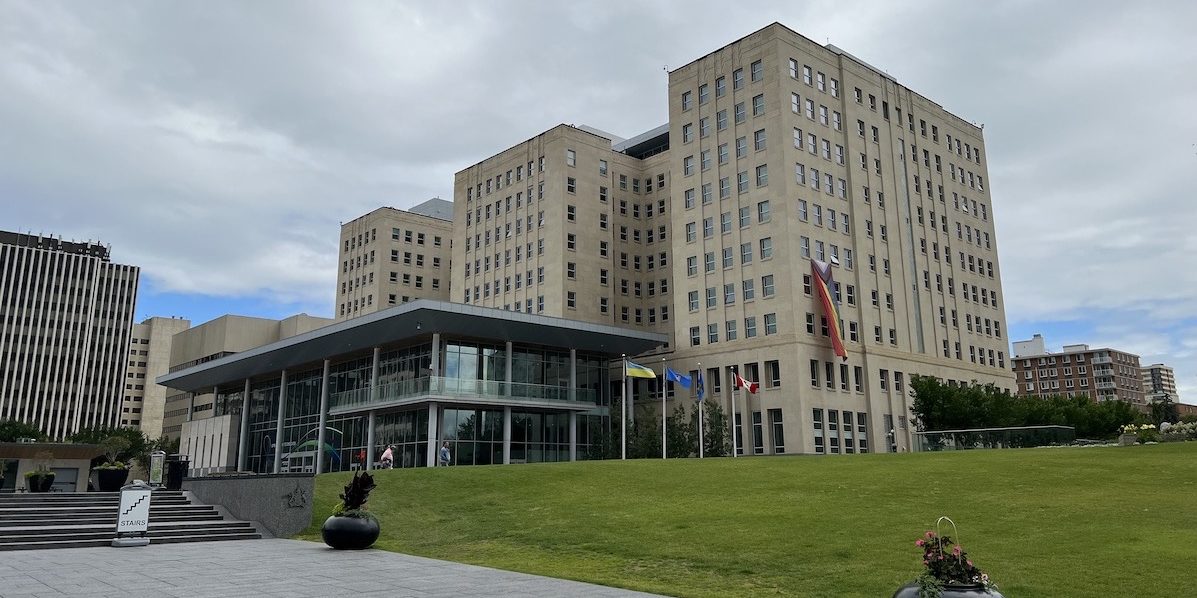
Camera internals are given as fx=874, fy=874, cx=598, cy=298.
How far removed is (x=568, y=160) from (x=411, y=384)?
108ft

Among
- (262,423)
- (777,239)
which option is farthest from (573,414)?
(262,423)

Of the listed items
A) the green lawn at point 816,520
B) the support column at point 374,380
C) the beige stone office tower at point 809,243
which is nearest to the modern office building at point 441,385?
the support column at point 374,380

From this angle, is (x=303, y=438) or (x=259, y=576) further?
(x=303, y=438)

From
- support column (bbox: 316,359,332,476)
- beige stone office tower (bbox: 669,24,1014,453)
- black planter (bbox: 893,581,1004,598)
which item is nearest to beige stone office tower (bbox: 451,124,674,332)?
beige stone office tower (bbox: 669,24,1014,453)

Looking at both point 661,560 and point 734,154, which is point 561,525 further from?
point 734,154

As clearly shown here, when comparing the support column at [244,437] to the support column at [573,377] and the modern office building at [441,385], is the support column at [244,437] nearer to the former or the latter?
the modern office building at [441,385]

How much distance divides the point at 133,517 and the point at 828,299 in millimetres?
48933

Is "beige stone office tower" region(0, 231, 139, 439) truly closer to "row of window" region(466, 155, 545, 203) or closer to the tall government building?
"row of window" region(466, 155, 545, 203)

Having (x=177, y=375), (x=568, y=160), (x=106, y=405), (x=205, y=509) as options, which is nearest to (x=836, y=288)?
(x=568, y=160)

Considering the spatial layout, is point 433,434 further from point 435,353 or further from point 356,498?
point 356,498

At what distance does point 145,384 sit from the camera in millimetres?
184250

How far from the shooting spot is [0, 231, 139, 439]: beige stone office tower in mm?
161125

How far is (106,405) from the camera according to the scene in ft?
554

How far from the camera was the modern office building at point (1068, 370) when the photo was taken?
187 m
